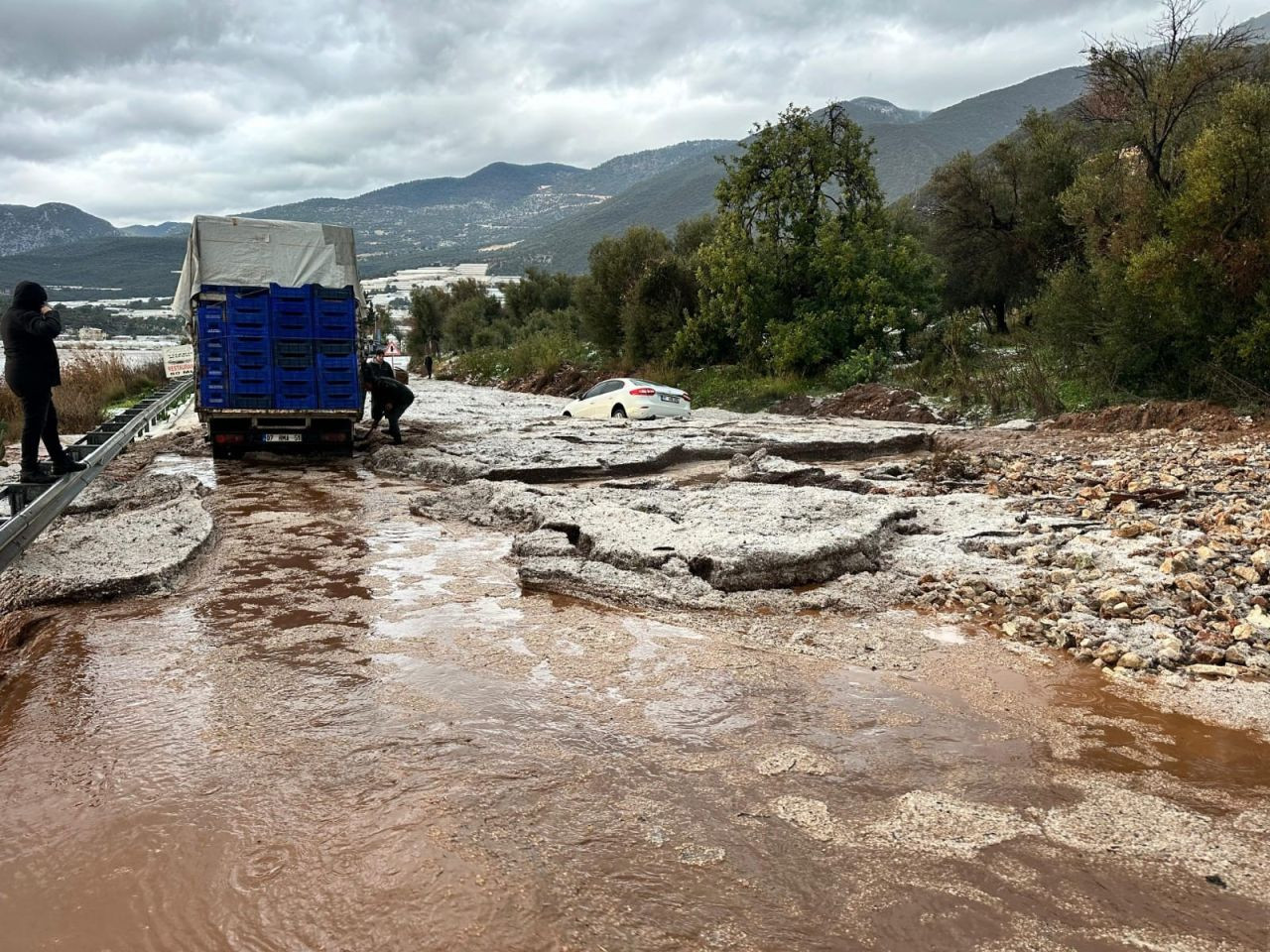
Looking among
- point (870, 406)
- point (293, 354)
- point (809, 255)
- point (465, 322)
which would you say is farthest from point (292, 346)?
point (465, 322)

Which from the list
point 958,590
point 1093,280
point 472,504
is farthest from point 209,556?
point 1093,280

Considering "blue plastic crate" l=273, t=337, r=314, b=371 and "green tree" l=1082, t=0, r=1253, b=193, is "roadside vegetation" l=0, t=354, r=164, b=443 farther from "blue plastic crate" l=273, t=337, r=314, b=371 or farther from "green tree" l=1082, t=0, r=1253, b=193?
"green tree" l=1082, t=0, r=1253, b=193

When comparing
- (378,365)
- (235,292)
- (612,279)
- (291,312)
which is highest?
(612,279)

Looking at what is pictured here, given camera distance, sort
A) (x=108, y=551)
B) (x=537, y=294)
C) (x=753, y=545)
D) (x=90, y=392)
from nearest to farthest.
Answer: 1. (x=753, y=545)
2. (x=108, y=551)
3. (x=90, y=392)
4. (x=537, y=294)

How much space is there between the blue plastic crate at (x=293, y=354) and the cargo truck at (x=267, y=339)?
Result: 1 centimetres

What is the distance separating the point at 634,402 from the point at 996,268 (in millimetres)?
15476

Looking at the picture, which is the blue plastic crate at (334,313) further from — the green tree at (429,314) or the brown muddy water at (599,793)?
the green tree at (429,314)

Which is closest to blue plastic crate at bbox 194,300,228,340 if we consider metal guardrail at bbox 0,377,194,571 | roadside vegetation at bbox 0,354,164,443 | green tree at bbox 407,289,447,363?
metal guardrail at bbox 0,377,194,571

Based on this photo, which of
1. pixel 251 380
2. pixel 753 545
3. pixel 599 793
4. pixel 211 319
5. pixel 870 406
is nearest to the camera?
pixel 599 793

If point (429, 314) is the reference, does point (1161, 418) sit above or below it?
below

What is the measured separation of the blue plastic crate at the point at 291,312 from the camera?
13.2 metres

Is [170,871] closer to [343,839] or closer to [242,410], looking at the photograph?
[343,839]

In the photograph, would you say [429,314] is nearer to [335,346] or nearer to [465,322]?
[465,322]

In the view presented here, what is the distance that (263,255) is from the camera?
45.0ft
